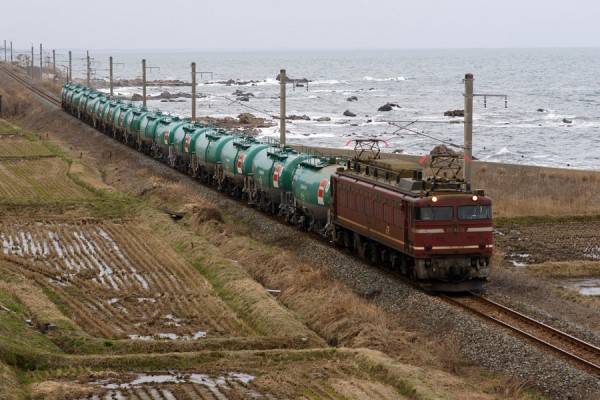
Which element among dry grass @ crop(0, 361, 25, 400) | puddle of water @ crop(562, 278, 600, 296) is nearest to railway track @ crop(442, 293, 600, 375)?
puddle of water @ crop(562, 278, 600, 296)

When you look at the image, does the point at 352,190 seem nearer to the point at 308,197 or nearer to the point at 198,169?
the point at 308,197

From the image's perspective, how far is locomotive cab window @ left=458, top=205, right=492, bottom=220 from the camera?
3064cm

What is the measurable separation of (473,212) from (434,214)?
1302 mm

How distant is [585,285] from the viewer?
3484cm

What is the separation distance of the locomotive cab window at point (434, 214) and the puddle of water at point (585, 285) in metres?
6.35

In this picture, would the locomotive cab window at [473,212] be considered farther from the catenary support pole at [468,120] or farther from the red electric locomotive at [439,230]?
the catenary support pole at [468,120]

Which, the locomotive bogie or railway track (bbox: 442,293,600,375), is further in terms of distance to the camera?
the locomotive bogie

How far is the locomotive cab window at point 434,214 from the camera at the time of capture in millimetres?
30531

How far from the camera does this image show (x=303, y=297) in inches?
1222

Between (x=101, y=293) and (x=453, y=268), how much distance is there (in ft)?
38.7

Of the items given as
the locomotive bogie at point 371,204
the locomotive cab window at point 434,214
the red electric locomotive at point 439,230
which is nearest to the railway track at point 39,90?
the locomotive bogie at point 371,204

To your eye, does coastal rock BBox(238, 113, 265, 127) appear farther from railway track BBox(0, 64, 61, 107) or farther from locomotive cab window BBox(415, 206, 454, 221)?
locomotive cab window BBox(415, 206, 454, 221)

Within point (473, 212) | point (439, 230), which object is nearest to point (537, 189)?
point (473, 212)

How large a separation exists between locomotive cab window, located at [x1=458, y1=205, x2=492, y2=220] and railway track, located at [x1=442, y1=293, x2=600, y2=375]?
2.57 m
